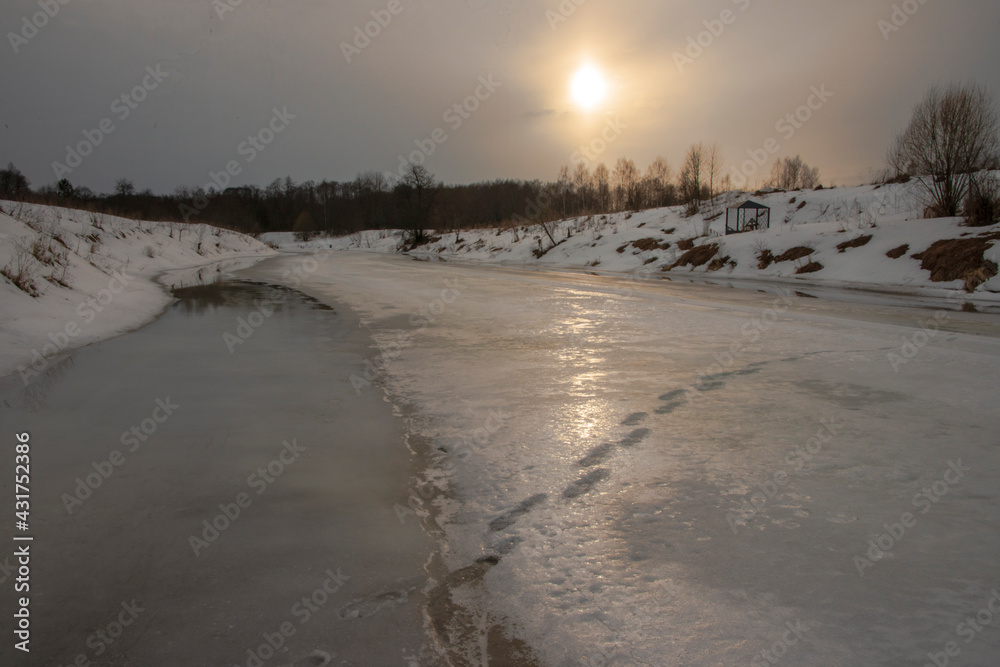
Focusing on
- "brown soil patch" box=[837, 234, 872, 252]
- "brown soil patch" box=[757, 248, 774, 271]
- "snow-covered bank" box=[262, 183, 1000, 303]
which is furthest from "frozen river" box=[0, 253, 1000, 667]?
"brown soil patch" box=[757, 248, 774, 271]

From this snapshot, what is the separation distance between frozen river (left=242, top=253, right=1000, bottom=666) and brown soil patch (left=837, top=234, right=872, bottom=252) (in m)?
13.6

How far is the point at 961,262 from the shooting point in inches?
557

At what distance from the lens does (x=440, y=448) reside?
362cm

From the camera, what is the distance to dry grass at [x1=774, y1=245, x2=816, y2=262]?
1955cm

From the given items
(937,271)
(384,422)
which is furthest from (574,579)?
(937,271)

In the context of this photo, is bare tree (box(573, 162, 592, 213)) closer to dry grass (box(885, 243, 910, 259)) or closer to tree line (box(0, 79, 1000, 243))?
tree line (box(0, 79, 1000, 243))

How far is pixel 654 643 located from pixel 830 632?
0.61 m

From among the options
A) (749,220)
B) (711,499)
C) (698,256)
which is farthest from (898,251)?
(711,499)

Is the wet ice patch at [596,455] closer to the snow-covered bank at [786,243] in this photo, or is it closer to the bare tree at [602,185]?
the snow-covered bank at [786,243]

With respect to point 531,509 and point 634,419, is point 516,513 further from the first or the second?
point 634,419

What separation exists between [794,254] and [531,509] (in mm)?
20392

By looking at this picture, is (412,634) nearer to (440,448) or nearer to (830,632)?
(830,632)

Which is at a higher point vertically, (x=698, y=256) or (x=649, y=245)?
(x=649, y=245)

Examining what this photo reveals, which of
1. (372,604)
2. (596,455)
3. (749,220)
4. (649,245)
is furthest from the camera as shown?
(749,220)
